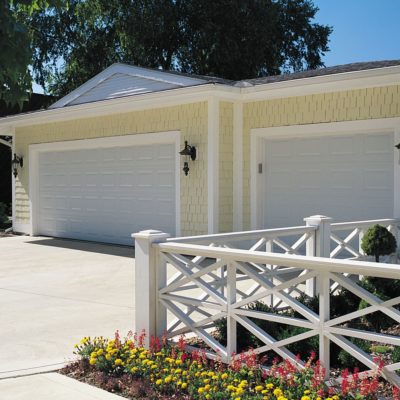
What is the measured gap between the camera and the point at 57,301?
24.2 ft

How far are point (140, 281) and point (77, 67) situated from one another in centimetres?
2476

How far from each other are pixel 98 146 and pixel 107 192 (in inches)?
42.2

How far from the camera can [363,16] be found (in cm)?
1942

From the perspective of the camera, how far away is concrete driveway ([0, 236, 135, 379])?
5293mm

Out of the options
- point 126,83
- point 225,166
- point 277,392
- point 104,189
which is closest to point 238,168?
point 225,166

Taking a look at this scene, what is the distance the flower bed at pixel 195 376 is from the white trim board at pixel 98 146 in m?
6.82

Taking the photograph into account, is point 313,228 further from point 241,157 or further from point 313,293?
point 241,157

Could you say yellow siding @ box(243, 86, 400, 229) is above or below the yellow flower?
above

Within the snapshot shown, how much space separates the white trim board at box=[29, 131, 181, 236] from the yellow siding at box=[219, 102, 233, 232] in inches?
38.6

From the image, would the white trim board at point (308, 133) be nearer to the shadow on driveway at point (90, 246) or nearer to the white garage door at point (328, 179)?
the white garage door at point (328, 179)

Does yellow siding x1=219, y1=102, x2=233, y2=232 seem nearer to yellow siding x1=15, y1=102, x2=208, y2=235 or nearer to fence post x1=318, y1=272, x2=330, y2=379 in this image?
yellow siding x1=15, y1=102, x2=208, y2=235

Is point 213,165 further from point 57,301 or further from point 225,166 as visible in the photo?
point 57,301

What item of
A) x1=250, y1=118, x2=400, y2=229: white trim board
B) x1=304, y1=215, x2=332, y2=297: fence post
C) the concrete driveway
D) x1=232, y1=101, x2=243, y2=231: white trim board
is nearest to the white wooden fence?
the concrete driveway

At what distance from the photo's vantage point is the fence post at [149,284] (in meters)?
5.06
